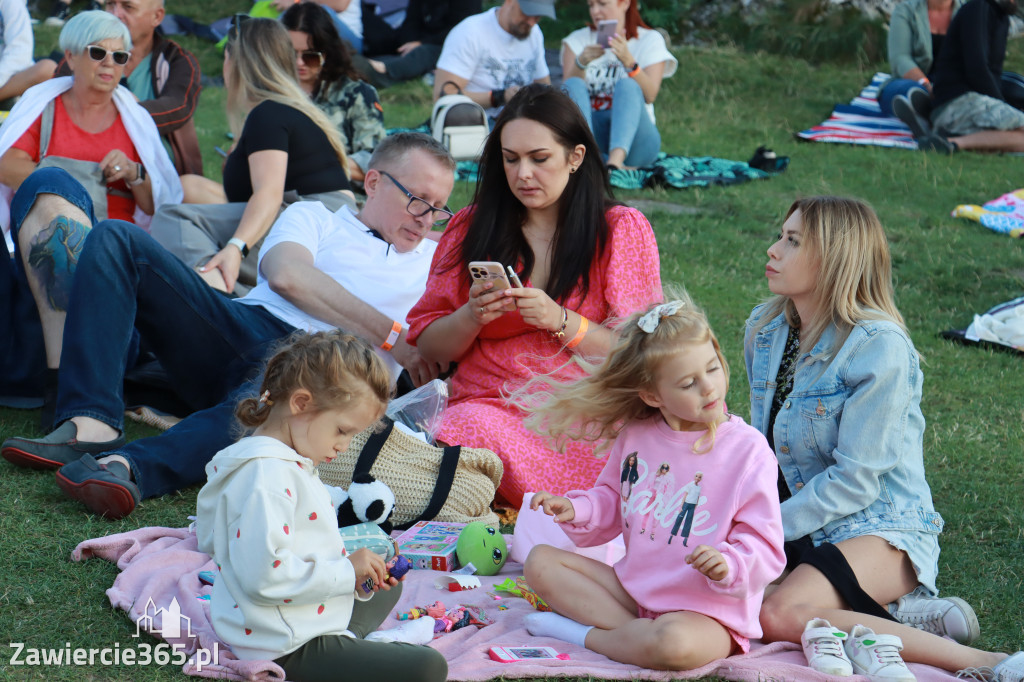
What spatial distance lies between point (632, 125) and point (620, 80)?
41cm

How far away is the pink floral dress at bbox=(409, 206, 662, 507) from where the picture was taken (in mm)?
3930

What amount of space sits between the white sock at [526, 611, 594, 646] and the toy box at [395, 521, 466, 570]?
466 millimetres

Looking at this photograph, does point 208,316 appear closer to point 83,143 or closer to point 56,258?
point 56,258

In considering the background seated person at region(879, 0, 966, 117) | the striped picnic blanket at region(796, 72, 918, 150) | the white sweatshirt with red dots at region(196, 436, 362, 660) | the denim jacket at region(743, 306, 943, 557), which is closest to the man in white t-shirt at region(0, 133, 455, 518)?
the white sweatshirt with red dots at region(196, 436, 362, 660)

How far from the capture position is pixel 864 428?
319 cm

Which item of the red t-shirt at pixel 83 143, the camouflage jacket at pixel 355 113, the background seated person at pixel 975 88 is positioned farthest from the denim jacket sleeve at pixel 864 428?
the background seated person at pixel 975 88

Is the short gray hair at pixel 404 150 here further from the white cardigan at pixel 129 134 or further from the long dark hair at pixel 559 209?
the white cardigan at pixel 129 134

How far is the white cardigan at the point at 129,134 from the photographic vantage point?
16.8ft

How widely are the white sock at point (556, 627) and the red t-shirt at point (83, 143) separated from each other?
11.0ft

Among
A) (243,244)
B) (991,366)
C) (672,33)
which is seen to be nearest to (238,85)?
(243,244)

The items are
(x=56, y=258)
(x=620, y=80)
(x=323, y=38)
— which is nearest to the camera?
(x=56, y=258)

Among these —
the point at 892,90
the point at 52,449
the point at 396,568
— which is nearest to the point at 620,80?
the point at 892,90

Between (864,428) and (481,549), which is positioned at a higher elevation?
(864,428)

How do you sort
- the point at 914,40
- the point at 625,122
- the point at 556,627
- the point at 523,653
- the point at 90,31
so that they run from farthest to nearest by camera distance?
the point at 914,40 < the point at 625,122 < the point at 90,31 < the point at 556,627 < the point at 523,653
